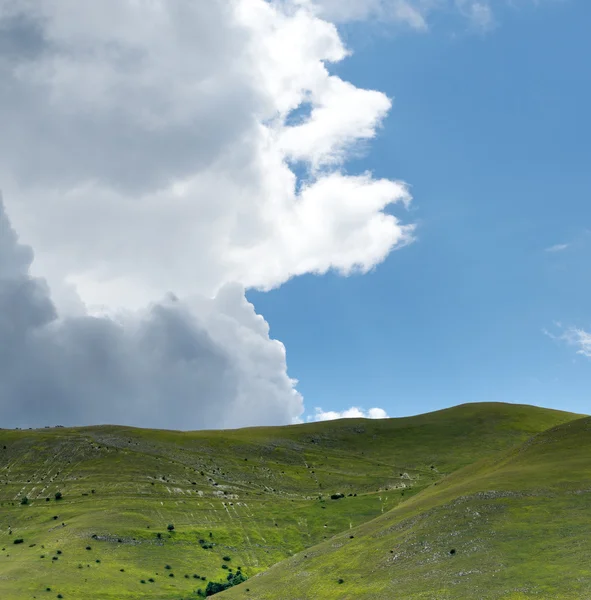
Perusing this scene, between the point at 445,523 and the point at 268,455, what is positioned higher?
the point at 268,455

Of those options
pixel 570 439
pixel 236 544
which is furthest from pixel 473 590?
pixel 236 544

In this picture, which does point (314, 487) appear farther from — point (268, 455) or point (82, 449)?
point (82, 449)

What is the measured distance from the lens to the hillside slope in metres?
53.8

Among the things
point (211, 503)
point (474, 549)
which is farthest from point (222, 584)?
point (211, 503)

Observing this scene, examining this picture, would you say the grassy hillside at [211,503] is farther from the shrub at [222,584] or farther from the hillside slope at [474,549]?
the shrub at [222,584]

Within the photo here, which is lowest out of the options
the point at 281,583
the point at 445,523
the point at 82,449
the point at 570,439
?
the point at 281,583

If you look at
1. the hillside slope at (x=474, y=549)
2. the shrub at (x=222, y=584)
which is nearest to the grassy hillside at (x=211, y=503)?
the hillside slope at (x=474, y=549)

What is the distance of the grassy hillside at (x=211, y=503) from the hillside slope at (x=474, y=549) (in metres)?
0.58

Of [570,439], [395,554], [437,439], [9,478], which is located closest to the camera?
[395,554]

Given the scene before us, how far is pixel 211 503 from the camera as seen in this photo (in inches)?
5044

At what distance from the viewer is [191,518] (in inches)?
4643

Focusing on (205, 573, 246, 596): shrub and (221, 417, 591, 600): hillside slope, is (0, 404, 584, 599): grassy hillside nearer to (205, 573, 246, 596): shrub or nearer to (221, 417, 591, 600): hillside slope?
(221, 417, 591, 600): hillside slope

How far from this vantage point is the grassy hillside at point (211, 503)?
7969 centimetres

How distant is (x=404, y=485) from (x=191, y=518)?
179 feet
